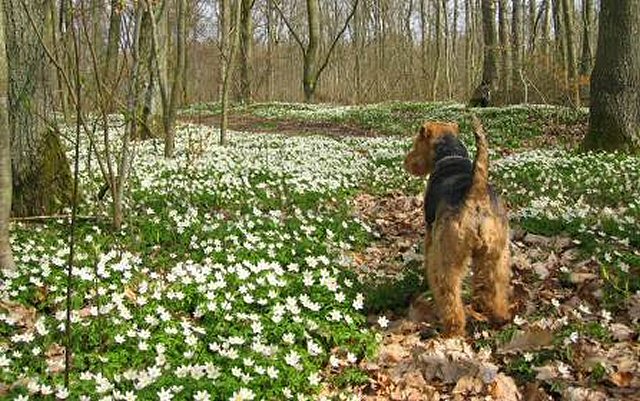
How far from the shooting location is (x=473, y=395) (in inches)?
172

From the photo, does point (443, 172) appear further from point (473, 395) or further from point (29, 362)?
point (29, 362)

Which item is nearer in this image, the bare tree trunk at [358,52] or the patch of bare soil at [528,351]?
the patch of bare soil at [528,351]

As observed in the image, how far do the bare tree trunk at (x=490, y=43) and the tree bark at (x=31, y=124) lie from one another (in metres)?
17.4

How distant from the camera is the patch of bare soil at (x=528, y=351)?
4357mm

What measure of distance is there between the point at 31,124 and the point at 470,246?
5421 millimetres

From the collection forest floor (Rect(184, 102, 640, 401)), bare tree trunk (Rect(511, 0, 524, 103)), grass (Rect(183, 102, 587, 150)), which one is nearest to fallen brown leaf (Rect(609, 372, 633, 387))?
forest floor (Rect(184, 102, 640, 401))

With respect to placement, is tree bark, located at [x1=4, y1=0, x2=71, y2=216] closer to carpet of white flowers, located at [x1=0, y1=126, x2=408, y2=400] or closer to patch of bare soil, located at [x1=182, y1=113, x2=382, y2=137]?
carpet of white flowers, located at [x1=0, y1=126, x2=408, y2=400]

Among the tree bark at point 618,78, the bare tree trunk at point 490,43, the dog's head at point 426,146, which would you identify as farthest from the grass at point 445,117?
the dog's head at point 426,146

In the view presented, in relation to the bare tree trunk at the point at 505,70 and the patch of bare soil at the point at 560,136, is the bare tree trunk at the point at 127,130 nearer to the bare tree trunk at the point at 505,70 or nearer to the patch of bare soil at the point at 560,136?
the patch of bare soil at the point at 560,136

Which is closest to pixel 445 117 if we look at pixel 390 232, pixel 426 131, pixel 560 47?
pixel 560 47

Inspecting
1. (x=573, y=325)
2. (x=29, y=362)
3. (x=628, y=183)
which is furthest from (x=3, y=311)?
(x=628, y=183)

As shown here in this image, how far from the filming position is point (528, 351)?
4.80m

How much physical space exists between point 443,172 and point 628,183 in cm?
471

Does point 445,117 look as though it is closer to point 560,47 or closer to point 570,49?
point 570,49
